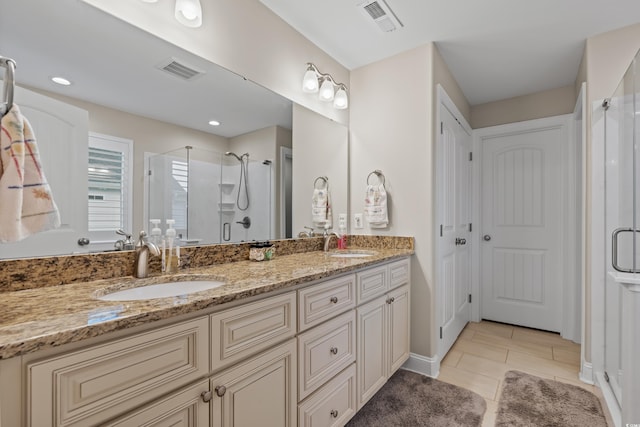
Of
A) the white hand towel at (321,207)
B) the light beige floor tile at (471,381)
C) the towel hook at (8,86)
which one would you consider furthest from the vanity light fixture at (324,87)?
the light beige floor tile at (471,381)

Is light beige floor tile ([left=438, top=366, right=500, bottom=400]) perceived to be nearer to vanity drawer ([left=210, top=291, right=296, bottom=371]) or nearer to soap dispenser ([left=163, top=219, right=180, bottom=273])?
vanity drawer ([left=210, top=291, right=296, bottom=371])

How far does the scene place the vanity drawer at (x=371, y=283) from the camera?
5.28 ft

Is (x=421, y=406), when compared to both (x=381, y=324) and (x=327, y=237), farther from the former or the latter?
(x=327, y=237)

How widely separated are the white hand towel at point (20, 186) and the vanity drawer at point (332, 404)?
1.10 m

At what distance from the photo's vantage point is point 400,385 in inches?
79.7

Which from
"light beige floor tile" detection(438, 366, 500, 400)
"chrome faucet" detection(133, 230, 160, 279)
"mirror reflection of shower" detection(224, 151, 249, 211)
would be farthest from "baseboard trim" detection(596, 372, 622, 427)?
"chrome faucet" detection(133, 230, 160, 279)

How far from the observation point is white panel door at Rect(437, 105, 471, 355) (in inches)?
92.9

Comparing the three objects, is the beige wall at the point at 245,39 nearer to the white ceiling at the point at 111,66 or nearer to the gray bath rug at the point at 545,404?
the white ceiling at the point at 111,66

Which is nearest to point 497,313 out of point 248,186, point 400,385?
point 400,385

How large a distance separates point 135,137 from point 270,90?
88 cm

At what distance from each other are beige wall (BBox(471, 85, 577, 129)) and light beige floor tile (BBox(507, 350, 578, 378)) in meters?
2.25

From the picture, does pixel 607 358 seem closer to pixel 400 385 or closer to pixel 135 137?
pixel 400 385

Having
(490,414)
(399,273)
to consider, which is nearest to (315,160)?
(399,273)

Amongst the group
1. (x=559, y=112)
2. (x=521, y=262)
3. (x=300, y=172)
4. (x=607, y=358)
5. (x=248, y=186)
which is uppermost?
(x=559, y=112)
